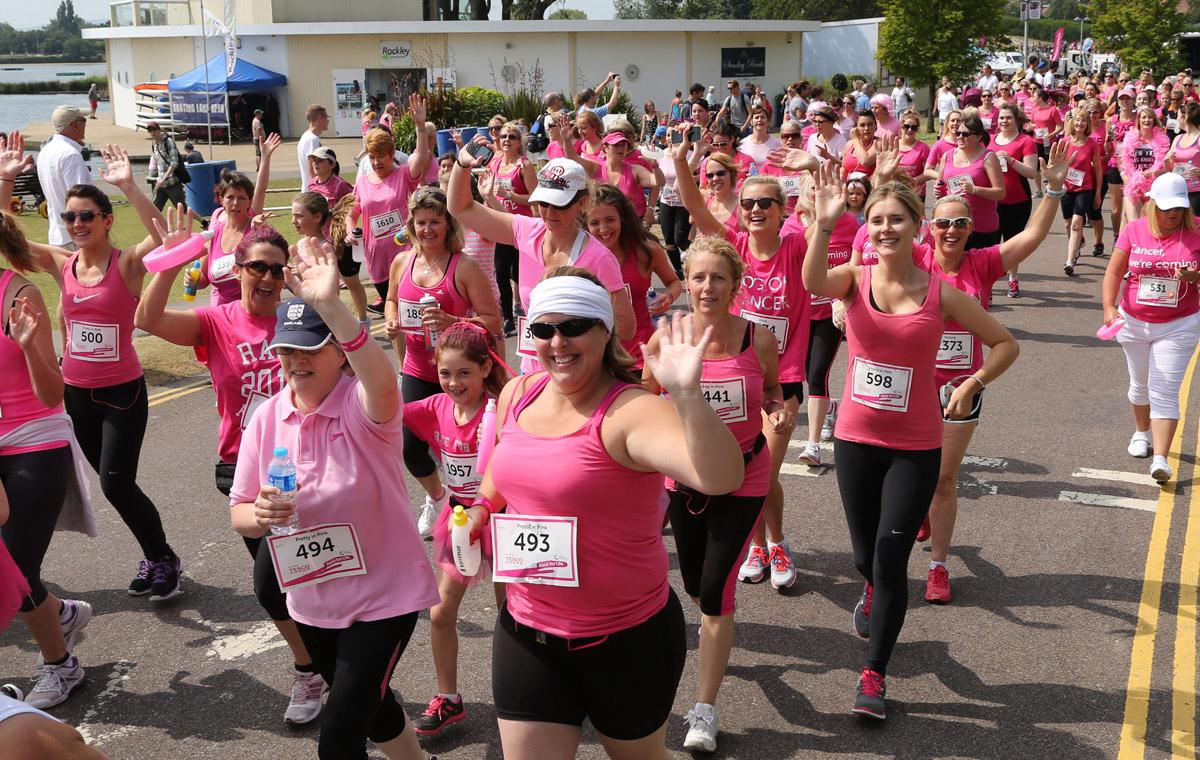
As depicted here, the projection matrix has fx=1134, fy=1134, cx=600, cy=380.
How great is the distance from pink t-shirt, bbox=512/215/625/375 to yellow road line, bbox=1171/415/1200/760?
3.23m

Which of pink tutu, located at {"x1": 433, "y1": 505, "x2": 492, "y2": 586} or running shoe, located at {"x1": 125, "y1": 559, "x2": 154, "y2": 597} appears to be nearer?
pink tutu, located at {"x1": 433, "y1": 505, "x2": 492, "y2": 586}

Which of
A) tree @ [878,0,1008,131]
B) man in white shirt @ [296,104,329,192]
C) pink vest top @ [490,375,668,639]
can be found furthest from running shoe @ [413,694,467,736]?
tree @ [878,0,1008,131]

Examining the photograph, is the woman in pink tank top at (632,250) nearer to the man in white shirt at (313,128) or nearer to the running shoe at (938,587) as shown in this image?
the running shoe at (938,587)

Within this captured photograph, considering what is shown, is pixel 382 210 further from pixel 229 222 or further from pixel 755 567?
pixel 755 567

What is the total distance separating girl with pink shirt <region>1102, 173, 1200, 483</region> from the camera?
303 inches

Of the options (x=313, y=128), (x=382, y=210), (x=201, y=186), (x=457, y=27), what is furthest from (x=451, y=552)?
(x=457, y=27)

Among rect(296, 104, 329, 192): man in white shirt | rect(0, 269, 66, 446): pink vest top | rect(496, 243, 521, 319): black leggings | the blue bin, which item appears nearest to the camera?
rect(0, 269, 66, 446): pink vest top

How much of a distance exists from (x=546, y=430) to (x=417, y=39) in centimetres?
4490

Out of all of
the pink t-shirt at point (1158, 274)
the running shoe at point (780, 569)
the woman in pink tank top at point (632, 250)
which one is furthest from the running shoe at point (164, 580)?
the pink t-shirt at point (1158, 274)

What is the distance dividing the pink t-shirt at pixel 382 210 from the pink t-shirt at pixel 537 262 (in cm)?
425

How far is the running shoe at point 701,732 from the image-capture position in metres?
4.65

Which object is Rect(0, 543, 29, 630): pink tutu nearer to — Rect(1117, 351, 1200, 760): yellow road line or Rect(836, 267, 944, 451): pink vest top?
Rect(836, 267, 944, 451): pink vest top

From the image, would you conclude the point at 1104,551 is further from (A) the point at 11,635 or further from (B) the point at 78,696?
(A) the point at 11,635

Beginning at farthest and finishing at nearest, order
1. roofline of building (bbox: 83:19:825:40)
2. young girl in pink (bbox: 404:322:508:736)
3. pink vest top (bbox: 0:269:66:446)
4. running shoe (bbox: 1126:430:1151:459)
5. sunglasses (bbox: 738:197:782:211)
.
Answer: roofline of building (bbox: 83:19:825:40)
running shoe (bbox: 1126:430:1151:459)
sunglasses (bbox: 738:197:782:211)
pink vest top (bbox: 0:269:66:446)
young girl in pink (bbox: 404:322:508:736)
